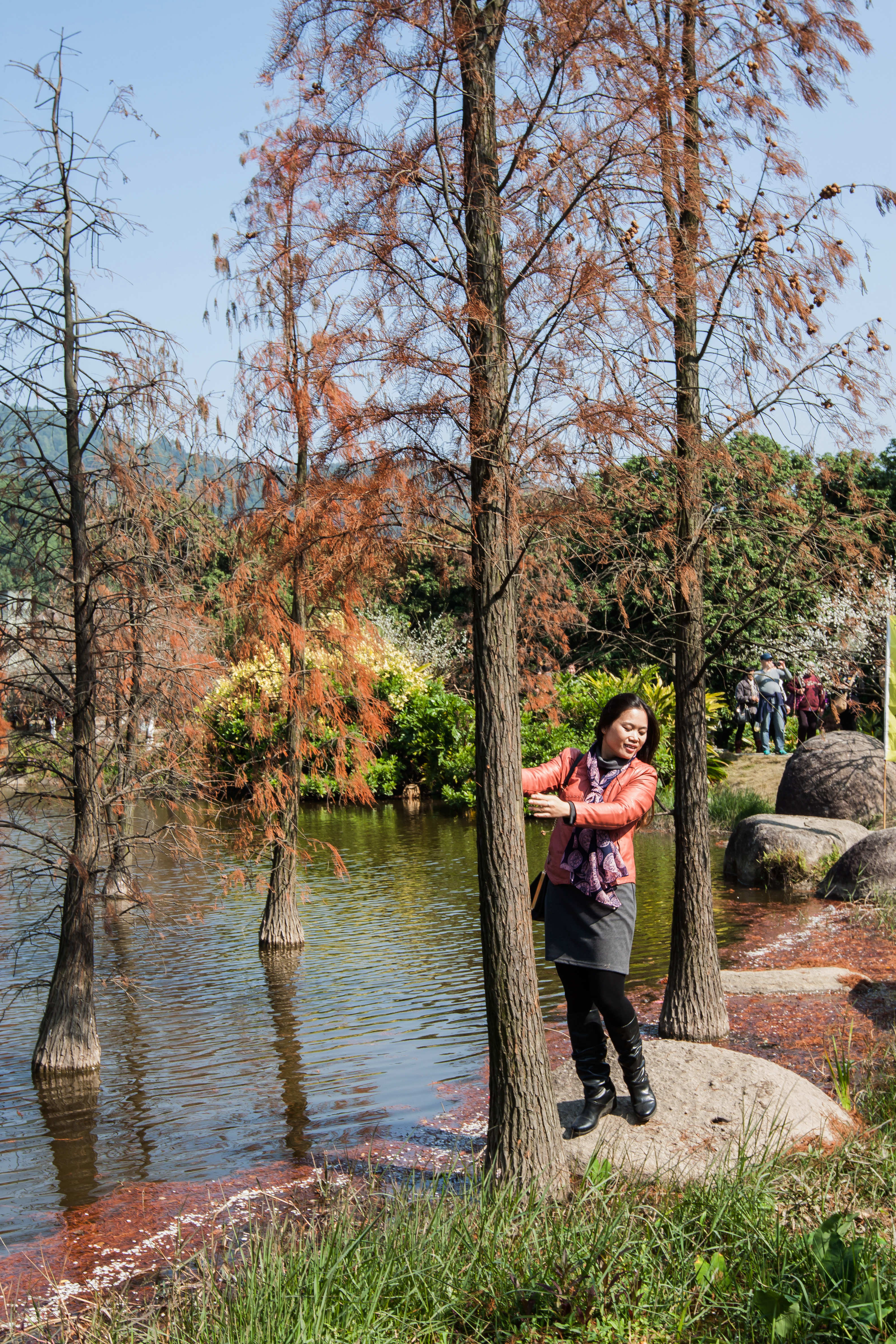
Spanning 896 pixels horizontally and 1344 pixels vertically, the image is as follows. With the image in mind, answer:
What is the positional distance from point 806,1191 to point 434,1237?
4.60ft

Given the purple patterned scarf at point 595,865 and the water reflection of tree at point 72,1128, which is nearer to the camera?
the purple patterned scarf at point 595,865

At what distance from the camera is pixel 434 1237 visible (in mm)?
3502

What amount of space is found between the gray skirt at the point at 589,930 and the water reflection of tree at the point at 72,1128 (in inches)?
121

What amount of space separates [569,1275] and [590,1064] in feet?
4.59

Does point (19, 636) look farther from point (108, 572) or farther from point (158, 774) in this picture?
point (158, 774)

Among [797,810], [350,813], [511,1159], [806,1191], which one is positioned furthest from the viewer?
[350,813]

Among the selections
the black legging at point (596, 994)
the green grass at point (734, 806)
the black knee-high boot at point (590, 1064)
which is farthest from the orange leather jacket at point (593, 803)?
the green grass at point (734, 806)

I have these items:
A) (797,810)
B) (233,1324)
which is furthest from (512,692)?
(797,810)

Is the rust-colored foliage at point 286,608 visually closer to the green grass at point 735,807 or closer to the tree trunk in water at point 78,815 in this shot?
the tree trunk in water at point 78,815

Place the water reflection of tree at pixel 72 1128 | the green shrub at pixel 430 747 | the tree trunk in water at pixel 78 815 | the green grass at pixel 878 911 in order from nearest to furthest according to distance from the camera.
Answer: the water reflection of tree at pixel 72 1128 → the tree trunk in water at pixel 78 815 → the green grass at pixel 878 911 → the green shrub at pixel 430 747

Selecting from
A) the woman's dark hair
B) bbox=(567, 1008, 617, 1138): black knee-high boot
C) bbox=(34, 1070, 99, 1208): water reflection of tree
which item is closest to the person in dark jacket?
bbox=(34, 1070, 99, 1208): water reflection of tree

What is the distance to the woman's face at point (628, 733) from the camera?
461 centimetres

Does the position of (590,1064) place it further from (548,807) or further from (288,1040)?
(288,1040)

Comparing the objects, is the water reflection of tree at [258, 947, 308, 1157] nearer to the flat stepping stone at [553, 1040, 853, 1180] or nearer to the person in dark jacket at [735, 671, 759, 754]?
the flat stepping stone at [553, 1040, 853, 1180]
